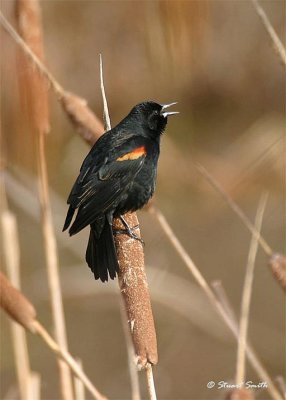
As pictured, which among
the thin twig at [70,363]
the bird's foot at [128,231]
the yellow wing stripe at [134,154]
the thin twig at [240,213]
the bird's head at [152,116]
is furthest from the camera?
the bird's head at [152,116]

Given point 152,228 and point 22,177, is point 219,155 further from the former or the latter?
point 22,177

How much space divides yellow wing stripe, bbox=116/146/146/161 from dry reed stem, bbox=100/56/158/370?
0.57 meters

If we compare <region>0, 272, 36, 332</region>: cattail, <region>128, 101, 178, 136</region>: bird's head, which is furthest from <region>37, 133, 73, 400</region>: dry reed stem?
<region>128, 101, 178, 136</region>: bird's head

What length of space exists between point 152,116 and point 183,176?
2.32 m

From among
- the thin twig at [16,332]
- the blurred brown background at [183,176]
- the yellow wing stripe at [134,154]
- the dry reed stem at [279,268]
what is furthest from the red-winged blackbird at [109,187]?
the blurred brown background at [183,176]

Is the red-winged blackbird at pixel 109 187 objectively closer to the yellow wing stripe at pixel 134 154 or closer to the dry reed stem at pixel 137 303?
the yellow wing stripe at pixel 134 154

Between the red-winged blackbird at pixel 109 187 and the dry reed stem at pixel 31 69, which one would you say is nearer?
the dry reed stem at pixel 31 69

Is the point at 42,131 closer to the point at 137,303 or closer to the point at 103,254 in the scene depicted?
the point at 103,254

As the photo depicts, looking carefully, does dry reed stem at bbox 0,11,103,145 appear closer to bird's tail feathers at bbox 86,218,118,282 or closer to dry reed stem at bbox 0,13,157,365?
dry reed stem at bbox 0,13,157,365

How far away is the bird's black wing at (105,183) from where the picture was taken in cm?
281

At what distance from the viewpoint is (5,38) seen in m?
5.13

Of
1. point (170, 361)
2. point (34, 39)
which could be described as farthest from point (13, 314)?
point (170, 361)

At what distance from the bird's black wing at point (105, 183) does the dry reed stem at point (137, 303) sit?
1.11 feet

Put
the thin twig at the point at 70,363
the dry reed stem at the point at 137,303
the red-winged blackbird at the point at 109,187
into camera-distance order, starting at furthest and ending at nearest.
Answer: the red-winged blackbird at the point at 109,187 < the thin twig at the point at 70,363 < the dry reed stem at the point at 137,303
